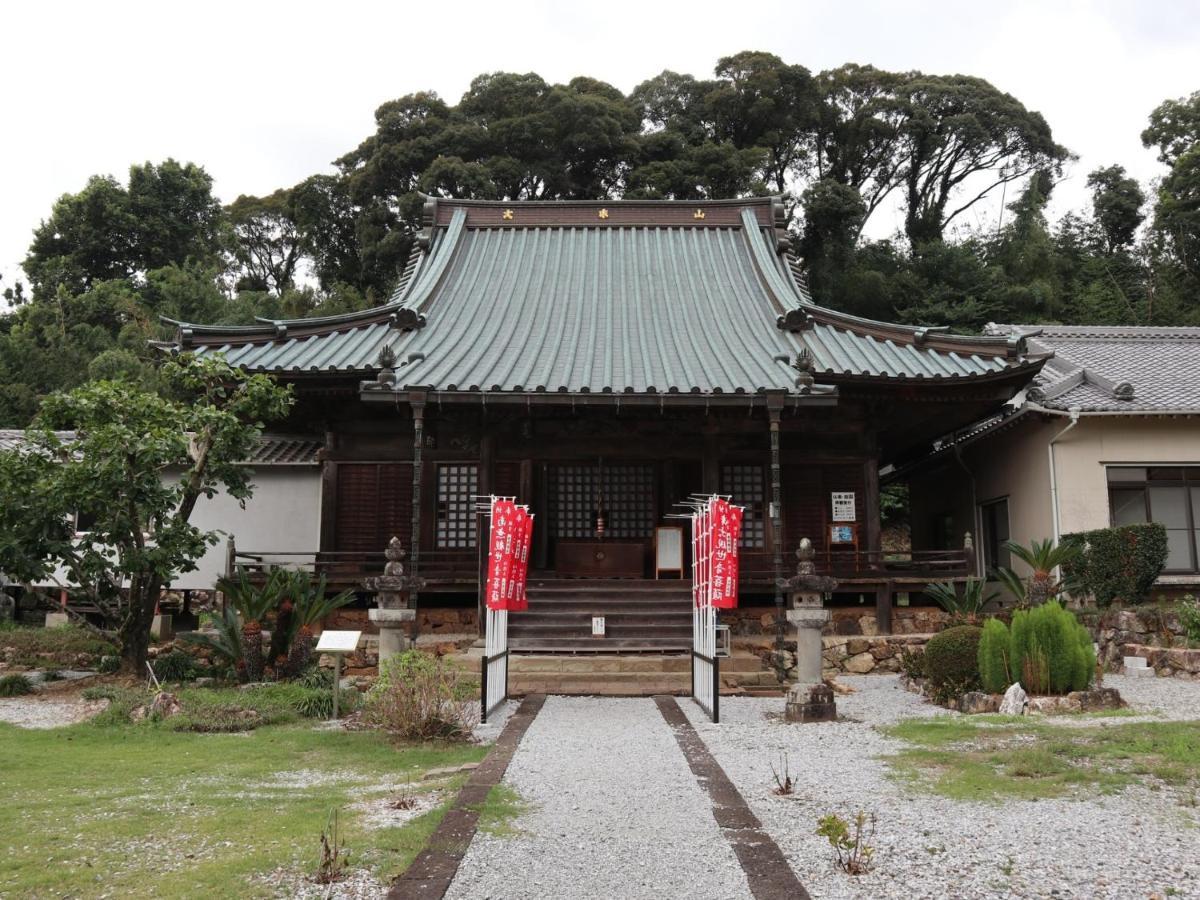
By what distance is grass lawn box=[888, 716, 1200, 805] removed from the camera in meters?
6.15

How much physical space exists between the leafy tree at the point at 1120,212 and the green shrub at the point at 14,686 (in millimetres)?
39902

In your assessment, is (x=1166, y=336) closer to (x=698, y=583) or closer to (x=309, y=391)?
(x=698, y=583)

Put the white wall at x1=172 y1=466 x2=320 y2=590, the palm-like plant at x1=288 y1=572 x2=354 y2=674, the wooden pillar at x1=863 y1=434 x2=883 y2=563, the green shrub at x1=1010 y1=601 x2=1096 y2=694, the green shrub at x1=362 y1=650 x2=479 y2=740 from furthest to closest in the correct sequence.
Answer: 1. the white wall at x1=172 y1=466 x2=320 y2=590
2. the wooden pillar at x1=863 y1=434 x2=883 y2=563
3. the palm-like plant at x1=288 y1=572 x2=354 y2=674
4. the green shrub at x1=1010 y1=601 x2=1096 y2=694
5. the green shrub at x1=362 y1=650 x2=479 y2=740

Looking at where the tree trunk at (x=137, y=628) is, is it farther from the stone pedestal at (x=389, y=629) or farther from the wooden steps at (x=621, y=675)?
the wooden steps at (x=621, y=675)

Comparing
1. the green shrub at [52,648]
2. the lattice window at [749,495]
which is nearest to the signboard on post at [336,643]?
the green shrub at [52,648]

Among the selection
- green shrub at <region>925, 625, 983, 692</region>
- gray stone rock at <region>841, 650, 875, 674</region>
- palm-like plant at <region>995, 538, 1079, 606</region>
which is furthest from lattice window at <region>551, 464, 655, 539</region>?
green shrub at <region>925, 625, 983, 692</region>

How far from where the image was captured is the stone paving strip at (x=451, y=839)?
4.37 m

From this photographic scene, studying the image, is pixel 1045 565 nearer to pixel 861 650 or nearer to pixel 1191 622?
pixel 1191 622

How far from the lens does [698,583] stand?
38.4ft

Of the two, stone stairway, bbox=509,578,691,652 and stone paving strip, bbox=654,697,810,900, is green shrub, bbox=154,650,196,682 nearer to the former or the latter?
stone stairway, bbox=509,578,691,652

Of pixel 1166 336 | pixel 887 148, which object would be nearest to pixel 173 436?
pixel 1166 336

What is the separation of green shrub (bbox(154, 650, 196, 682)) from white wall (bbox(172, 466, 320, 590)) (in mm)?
6726

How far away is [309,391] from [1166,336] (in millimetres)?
19266

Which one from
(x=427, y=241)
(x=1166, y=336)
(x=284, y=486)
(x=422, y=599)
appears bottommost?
(x=422, y=599)
